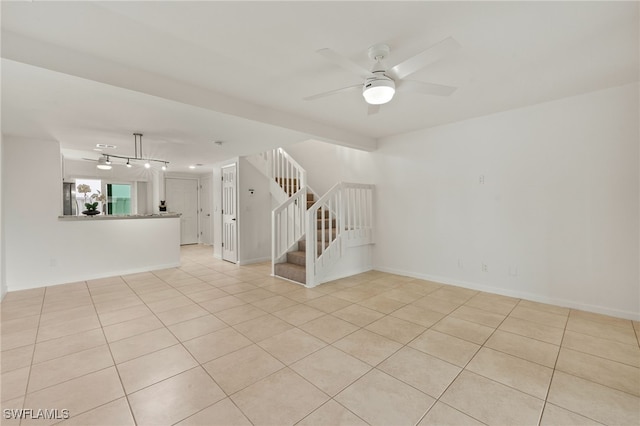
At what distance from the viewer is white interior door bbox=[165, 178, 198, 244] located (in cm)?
852

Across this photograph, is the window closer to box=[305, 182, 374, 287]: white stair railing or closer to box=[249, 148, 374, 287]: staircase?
box=[249, 148, 374, 287]: staircase

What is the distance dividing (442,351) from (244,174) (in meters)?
5.08

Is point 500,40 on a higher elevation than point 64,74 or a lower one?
higher

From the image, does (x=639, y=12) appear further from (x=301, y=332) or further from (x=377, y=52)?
(x=301, y=332)

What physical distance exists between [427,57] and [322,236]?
10.0 feet

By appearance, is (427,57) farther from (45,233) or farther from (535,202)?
(45,233)

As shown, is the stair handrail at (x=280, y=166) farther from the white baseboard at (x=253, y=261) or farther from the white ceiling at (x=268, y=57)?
the white ceiling at (x=268, y=57)

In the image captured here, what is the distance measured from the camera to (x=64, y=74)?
2.14 metres

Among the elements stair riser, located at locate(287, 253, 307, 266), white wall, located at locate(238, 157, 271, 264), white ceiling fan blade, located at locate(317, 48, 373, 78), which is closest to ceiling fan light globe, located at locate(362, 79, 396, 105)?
white ceiling fan blade, located at locate(317, 48, 373, 78)

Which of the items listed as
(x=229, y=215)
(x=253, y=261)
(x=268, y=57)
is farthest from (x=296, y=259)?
(x=268, y=57)

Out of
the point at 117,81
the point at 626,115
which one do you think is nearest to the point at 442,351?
the point at 626,115

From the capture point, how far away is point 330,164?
248 inches

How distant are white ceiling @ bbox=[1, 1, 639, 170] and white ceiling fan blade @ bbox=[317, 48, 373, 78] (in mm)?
205

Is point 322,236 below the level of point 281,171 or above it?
below
